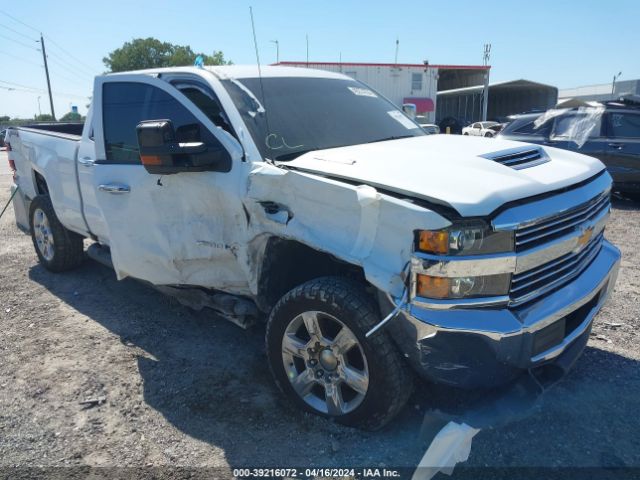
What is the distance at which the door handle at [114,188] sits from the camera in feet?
11.8

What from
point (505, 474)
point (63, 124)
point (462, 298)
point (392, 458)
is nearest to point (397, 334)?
point (462, 298)

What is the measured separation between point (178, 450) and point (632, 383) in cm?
279

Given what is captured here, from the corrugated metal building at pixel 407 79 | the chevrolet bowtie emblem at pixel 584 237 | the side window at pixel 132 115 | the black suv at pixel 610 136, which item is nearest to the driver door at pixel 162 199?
the side window at pixel 132 115

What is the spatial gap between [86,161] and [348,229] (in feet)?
9.48

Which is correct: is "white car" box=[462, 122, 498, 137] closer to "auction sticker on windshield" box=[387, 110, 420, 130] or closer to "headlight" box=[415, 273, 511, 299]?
"auction sticker on windshield" box=[387, 110, 420, 130]

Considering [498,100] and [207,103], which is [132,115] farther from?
[498,100]

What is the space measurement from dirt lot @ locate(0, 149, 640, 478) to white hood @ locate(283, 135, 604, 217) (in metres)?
1.23

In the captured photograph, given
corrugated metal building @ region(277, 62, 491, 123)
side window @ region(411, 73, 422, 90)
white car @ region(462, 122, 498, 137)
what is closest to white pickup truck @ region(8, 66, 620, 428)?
white car @ region(462, 122, 498, 137)

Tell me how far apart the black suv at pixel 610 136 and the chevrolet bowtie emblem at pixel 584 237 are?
21.0ft

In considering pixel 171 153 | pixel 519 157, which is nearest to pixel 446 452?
pixel 519 157

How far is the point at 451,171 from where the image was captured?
253cm

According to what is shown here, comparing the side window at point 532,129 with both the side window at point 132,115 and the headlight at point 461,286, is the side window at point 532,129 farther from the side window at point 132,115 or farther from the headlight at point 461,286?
the headlight at point 461,286

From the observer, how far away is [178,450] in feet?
9.01

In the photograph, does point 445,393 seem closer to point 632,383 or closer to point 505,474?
point 505,474
